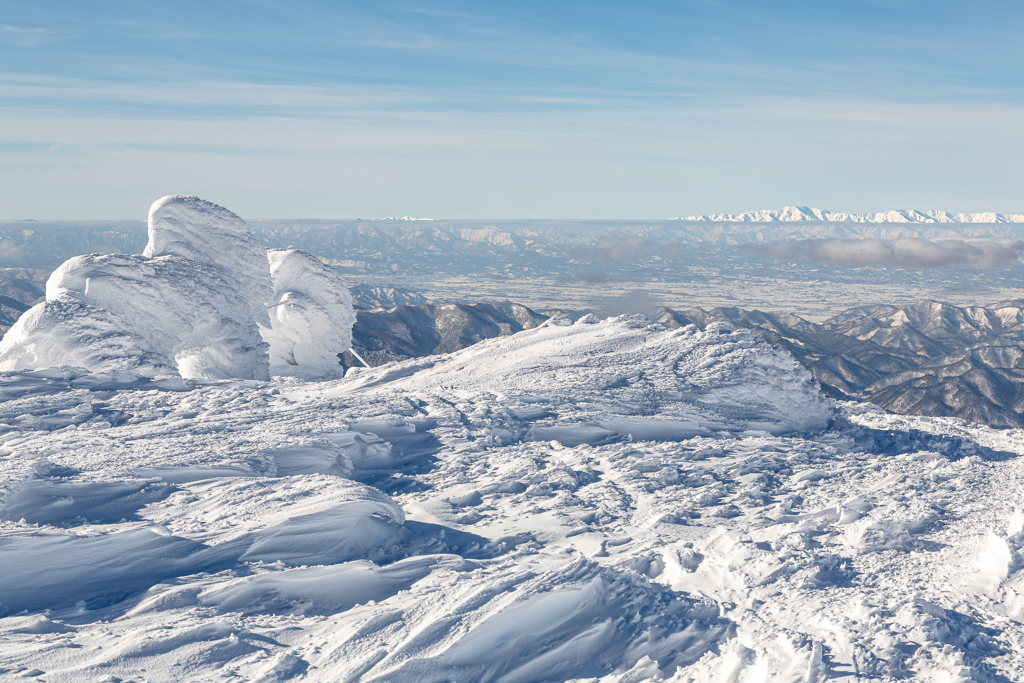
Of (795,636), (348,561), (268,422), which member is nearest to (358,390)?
(268,422)

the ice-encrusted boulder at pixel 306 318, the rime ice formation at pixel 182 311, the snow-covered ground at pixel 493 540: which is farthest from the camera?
the ice-encrusted boulder at pixel 306 318

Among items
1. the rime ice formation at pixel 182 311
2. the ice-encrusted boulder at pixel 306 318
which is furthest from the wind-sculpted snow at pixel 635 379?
the ice-encrusted boulder at pixel 306 318

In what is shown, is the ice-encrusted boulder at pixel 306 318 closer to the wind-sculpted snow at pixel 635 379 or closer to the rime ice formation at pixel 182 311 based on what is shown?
the rime ice formation at pixel 182 311

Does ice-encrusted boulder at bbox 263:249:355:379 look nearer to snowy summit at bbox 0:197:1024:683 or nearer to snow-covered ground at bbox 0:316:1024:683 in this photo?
snowy summit at bbox 0:197:1024:683

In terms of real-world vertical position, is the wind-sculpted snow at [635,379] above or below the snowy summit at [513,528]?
above

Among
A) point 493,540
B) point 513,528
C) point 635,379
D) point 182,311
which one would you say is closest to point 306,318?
point 182,311

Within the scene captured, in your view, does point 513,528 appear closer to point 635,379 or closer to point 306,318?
point 635,379

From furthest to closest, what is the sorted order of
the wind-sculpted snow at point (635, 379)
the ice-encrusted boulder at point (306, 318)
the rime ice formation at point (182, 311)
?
1. the ice-encrusted boulder at point (306, 318)
2. the rime ice formation at point (182, 311)
3. the wind-sculpted snow at point (635, 379)
